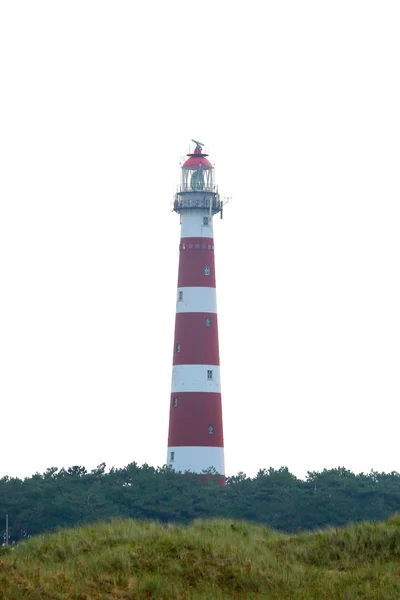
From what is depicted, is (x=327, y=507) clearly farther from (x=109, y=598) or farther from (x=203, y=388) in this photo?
(x=109, y=598)

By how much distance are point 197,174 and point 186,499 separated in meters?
17.4

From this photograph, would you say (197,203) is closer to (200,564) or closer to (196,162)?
(196,162)

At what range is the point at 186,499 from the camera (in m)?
70.5

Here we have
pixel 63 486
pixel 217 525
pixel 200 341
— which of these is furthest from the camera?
pixel 63 486

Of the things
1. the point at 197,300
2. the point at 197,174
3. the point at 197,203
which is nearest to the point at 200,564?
the point at 197,300

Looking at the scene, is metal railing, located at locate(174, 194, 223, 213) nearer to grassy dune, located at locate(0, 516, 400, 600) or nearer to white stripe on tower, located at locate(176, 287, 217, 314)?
white stripe on tower, located at locate(176, 287, 217, 314)

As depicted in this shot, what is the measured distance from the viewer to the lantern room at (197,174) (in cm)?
7388

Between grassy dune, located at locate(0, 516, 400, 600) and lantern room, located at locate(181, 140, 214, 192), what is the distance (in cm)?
4468

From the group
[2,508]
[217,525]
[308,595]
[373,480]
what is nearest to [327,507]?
[373,480]

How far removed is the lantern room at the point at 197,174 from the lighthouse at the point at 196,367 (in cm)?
271

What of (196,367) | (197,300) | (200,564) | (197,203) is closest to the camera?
(200,564)

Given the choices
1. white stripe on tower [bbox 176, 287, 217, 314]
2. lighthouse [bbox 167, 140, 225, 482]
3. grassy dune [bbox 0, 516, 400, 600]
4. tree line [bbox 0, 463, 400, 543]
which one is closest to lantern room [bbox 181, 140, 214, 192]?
lighthouse [bbox 167, 140, 225, 482]

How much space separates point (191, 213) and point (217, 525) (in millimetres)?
42735

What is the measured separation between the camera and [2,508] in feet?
235
